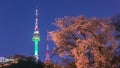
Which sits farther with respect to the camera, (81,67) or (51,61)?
(51,61)

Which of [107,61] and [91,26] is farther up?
[91,26]

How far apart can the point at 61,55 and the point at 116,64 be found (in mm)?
7248

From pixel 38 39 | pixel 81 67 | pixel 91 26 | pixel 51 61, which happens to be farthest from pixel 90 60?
pixel 38 39

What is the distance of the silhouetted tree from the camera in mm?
49344

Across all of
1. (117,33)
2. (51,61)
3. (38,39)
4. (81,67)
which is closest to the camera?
(81,67)

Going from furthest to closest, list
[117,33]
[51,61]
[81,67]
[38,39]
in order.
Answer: [38,39] < [51,61] < [117,33] < [81,67]

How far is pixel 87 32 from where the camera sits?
168 feet

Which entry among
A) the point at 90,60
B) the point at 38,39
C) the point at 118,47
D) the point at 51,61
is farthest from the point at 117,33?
the point at 38,39

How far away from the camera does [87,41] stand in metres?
49.6

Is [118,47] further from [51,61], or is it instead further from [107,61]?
[51,61]

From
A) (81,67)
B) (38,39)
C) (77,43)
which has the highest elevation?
(38,39)

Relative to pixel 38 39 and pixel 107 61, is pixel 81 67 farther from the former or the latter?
pixel 38 39

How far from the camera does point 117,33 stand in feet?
173

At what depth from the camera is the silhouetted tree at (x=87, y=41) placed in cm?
4934
